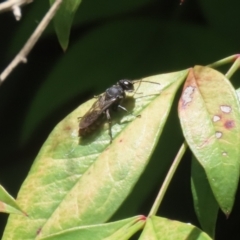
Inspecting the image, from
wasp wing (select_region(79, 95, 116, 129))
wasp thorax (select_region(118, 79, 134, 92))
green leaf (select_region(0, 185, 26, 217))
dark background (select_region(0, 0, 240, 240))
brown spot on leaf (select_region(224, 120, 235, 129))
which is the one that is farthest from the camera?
dark background (select_region(0, 0, 240, 240))

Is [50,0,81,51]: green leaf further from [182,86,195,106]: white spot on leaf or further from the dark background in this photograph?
the dark background

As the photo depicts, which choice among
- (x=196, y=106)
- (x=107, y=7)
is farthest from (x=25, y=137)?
(x=196, y=106)

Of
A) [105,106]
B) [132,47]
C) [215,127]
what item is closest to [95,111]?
[105,106]

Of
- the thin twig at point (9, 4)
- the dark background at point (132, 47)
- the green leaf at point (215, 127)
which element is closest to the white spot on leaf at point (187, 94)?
the green leaf at point (215, 127)

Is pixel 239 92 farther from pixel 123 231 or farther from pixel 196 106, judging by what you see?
pixel 123 231

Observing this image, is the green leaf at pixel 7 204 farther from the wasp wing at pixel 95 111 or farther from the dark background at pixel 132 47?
the dark background at pixel 132 47

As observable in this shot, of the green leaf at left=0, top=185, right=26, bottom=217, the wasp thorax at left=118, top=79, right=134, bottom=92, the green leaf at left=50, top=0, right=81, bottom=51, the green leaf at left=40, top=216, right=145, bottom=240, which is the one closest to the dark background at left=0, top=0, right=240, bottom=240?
the wasp thorax at left=118, top=79, right=134, bottom=92
